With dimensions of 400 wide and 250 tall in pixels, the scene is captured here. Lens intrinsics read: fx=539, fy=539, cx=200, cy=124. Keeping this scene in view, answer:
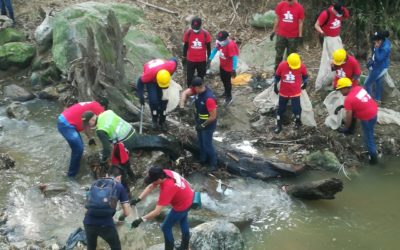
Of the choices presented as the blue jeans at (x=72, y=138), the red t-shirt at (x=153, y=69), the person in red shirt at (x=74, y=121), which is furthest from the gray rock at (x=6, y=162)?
the red t-shirt at (x=153, y=69)

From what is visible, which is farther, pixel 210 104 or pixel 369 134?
pixel 369 134

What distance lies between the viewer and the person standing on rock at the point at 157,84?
869cm

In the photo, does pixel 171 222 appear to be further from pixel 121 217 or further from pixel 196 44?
pixel 196 44

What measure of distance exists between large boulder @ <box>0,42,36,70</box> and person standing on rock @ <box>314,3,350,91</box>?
6.58 metres

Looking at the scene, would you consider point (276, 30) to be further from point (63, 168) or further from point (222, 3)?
point (63, 168)

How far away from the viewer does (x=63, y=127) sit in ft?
26.6

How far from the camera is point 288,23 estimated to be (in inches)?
411

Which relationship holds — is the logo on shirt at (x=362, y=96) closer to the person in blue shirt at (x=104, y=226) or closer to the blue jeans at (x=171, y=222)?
the blue jeans at (x=171, y=222)

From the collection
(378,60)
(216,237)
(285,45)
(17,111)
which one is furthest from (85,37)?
(216,237)

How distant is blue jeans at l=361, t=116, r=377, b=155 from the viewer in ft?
28.7

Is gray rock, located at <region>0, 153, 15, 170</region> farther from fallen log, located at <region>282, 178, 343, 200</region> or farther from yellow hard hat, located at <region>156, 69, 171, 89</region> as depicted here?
fallen log, located at <region>282, 178, 343, 200</region>

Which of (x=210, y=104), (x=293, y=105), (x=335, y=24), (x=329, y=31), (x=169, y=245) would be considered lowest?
(x=169, y=245)

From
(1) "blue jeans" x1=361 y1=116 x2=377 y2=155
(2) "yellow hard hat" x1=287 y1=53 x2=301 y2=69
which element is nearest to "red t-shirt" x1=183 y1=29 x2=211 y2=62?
(2) "yellow hard hat" x1=287 y1=53 x2=301 y2=69

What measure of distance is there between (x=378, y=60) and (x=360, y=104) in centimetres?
161
